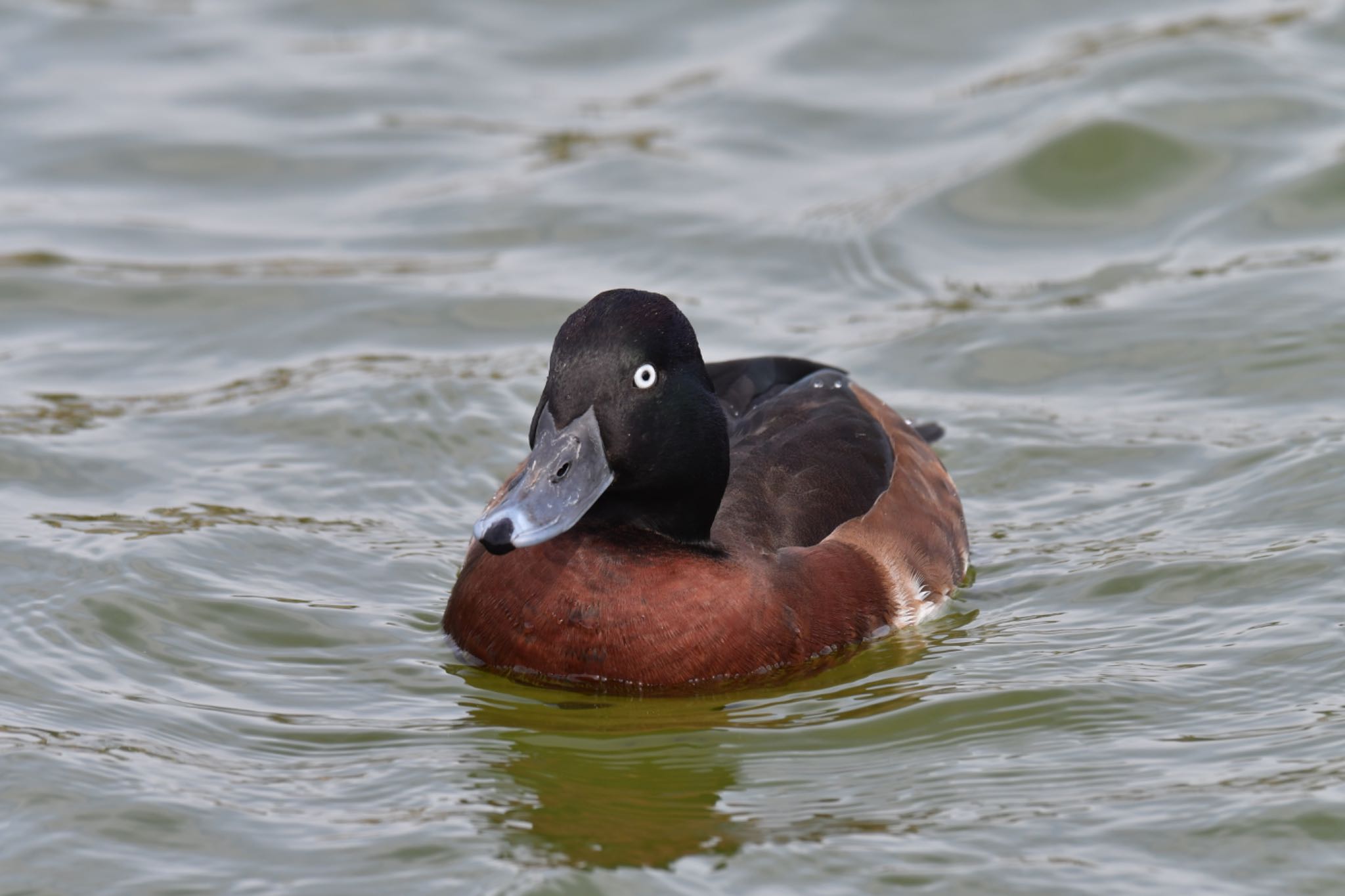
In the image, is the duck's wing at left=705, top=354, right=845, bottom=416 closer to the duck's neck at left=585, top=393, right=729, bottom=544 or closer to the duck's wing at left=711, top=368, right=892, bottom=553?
the duck's wing at left=711, top=368, right=892, bottom=553

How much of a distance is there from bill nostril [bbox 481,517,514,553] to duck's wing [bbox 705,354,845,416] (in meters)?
1.82

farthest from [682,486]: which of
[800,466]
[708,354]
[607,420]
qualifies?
[708,354]

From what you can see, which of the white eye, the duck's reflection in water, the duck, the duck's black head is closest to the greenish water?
the duck's reflection in water

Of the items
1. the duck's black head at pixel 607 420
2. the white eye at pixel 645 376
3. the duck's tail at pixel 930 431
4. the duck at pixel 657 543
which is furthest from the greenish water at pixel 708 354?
the white eye at pixel 645 376

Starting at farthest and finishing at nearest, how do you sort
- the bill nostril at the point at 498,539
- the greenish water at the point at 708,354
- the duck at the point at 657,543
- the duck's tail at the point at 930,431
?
the duck's tail at the point at 930,431
the duck at the point at 657,543
the bill nostril at the point at 498,539
the greenish water at the point at 708,354

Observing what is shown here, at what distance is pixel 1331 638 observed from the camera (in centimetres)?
649

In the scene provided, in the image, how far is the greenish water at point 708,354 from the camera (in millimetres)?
5363

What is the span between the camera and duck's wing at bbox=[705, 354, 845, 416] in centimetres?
752

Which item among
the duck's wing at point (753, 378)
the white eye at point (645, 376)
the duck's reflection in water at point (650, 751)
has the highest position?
the white eye at point (645, 376)

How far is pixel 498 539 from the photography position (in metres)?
5.78

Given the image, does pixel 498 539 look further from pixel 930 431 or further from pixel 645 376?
pixel 930 431

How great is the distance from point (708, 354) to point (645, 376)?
3.99 m

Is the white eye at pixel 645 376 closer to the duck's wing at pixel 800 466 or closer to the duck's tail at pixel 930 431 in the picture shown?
the duck's wing at pixel 800 466

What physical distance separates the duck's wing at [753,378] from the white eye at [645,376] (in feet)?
4.87
